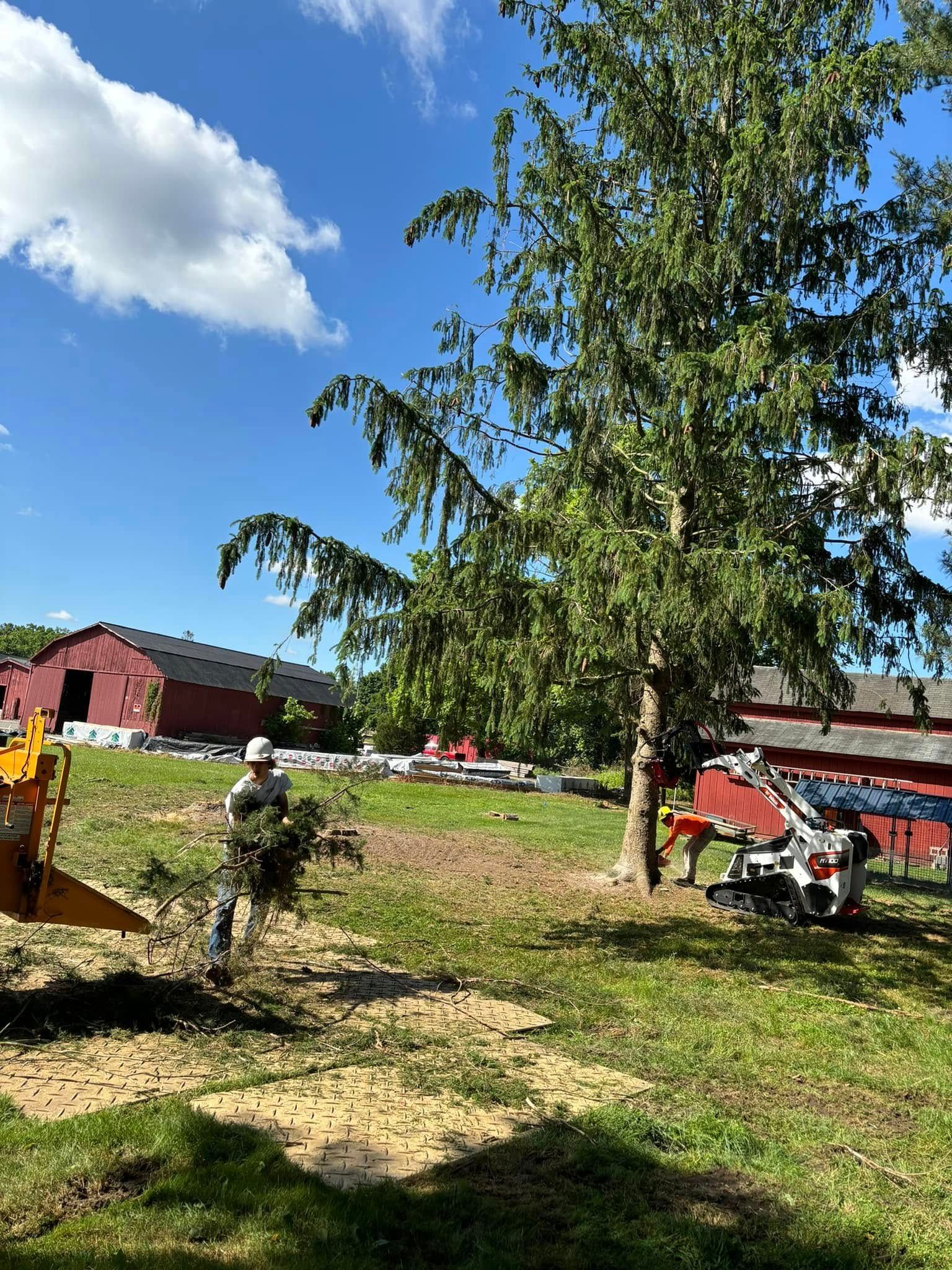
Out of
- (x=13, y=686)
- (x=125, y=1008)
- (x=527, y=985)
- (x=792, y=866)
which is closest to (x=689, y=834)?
(x=792, y=866)

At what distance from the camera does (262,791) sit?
6770 mm

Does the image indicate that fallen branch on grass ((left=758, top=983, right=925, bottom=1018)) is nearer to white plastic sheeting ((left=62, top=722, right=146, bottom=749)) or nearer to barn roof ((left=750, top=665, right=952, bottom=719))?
barn roof ((left=750, top=665, right=952, bottom=719))

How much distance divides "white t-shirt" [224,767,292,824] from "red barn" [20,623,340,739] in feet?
95.1

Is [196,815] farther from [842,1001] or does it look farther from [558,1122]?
[558,1122]

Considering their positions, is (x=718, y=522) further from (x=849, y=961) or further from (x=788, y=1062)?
(x=788, y=1062)

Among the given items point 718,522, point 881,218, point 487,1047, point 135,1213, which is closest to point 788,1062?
point 487,1047

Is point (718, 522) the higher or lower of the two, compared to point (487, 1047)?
higher

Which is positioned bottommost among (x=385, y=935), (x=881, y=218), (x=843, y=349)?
(x=385, y=935)

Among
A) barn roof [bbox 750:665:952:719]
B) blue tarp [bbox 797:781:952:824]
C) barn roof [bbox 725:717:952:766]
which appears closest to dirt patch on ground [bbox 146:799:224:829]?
blue tarp [bbox 797:781:952:824]

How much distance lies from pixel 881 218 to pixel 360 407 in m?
6.65

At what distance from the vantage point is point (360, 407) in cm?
914

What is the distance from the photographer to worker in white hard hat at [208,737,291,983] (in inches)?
247

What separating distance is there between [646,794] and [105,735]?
2957cm

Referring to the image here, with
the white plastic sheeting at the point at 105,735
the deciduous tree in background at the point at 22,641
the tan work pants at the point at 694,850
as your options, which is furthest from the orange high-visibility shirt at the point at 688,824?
the deciduous tree in background at the point at 22,641
